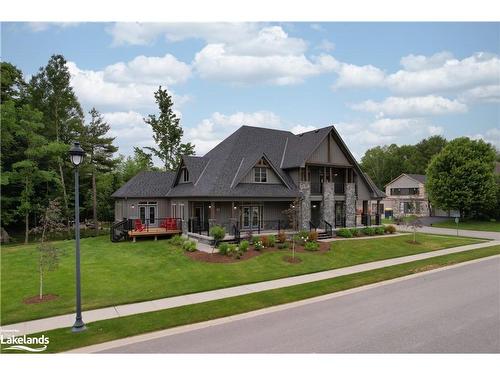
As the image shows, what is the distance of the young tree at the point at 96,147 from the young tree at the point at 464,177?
140 ft

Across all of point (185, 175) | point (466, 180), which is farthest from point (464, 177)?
point (185, 175)

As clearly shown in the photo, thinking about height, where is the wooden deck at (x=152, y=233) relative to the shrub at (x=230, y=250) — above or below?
above

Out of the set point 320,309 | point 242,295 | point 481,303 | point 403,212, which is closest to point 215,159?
point 242,295

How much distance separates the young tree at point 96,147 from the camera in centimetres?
3775

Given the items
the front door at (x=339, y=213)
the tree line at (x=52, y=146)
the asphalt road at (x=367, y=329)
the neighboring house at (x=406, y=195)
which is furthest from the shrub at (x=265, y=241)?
the neighboring house at (x=406, y=195)

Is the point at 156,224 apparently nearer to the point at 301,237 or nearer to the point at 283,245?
the point at 283,245

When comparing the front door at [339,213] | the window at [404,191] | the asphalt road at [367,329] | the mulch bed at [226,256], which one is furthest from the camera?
the window at [404,191]

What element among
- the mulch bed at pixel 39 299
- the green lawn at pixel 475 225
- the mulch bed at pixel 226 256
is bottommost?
the green lawn at pixel 475 225

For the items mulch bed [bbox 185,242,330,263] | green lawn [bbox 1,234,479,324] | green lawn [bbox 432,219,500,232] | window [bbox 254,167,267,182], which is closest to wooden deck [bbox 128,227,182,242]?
green lawn [bbox 1,234,479,324]

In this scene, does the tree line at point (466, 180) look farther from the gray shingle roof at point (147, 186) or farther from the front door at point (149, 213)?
the front door at point (149, 213)

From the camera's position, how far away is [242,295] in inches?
480

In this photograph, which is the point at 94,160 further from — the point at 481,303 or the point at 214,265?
the point at 481,303

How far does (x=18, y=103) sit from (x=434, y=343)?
41.8m

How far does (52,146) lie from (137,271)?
21.7m
